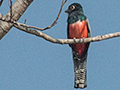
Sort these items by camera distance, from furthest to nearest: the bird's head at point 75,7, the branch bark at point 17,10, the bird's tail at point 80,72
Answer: the bird's head at point 75,7 → the bird's tail at point 80,72 → the branch bark at point 17,10

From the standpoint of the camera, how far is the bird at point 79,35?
6.56m

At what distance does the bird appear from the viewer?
656cm

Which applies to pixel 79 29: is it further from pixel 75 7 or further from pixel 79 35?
pixel 75 7

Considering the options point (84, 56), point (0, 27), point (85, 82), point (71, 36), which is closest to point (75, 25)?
point (71, 36)

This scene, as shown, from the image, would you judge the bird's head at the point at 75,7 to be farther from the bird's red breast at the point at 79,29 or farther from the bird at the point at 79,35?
the bird's red breast at the point at 79,29

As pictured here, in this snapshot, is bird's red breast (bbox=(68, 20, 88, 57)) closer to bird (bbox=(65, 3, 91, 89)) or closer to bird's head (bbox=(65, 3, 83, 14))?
bird (bbox=(65, 3, 91, 89))

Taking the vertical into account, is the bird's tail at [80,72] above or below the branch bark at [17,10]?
below

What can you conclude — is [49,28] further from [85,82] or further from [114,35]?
[85,82]

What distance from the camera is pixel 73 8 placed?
682 cm

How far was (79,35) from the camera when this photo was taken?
258 inches

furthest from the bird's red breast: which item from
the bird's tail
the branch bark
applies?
the branch bark

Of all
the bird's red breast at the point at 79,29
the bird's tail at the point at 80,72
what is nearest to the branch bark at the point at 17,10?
the bird's red breast at the point at 79,29

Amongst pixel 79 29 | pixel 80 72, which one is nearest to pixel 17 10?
pixel 79 29

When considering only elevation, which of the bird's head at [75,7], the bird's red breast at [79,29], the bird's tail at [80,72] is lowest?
the bird's tail at [80,72]
